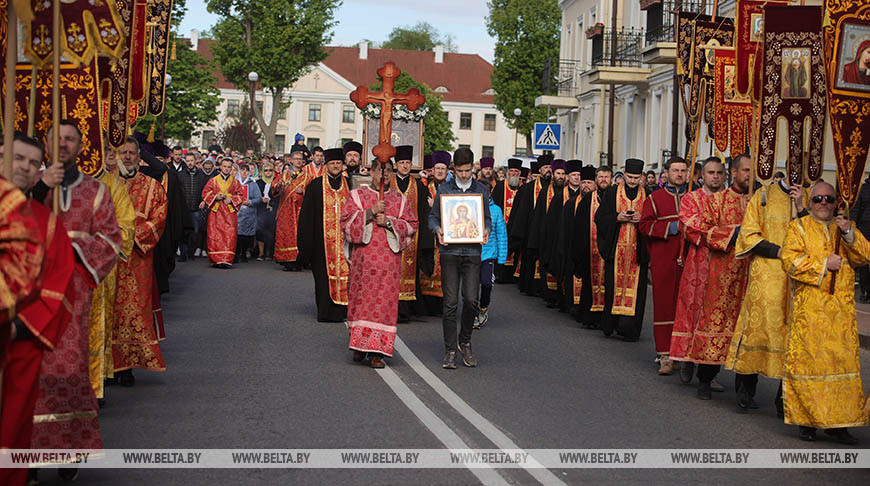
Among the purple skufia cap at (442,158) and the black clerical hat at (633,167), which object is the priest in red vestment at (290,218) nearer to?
the purple skufia cap at (442,158)

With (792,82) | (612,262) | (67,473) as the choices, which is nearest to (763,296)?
(792,82)

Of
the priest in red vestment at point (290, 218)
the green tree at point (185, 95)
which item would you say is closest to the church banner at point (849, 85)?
the priest in red vestment at point (290, 218)

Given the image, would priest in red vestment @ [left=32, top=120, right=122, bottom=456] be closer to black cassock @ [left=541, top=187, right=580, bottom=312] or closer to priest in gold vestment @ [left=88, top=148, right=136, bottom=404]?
priest in gold vestment @ [left=88, top=148, right=136, bottom=404]

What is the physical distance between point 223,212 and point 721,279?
14.9 meters

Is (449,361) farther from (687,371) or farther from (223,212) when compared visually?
(223,212)

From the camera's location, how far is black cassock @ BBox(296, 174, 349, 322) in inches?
593

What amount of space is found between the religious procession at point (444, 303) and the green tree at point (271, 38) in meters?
54.1

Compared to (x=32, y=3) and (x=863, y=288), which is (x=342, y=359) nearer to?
(x=32, y=3)

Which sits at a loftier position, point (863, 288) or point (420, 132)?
point (420, 132)

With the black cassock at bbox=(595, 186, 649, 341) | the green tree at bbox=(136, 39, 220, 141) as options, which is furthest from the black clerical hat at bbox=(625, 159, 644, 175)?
the green tree at bbox=(136, 39, 220, 141)

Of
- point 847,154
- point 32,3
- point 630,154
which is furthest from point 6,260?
point 630,154

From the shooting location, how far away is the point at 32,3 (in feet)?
22.4

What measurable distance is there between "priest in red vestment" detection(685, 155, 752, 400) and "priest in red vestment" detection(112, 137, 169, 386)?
453 cm

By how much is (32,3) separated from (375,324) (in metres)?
5.25
